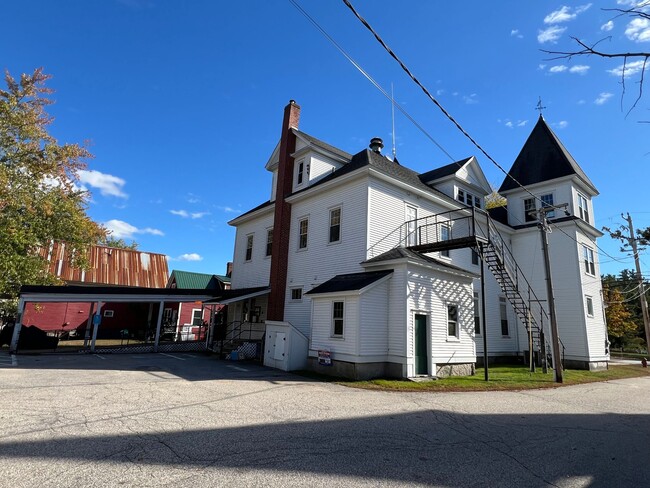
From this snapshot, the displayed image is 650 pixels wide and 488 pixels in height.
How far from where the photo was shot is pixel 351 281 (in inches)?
573

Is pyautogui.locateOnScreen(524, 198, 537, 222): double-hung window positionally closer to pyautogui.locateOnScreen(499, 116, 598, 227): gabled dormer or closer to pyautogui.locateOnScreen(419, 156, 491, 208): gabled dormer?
pyautogui.locateOnScreen(499, 116, 598, 227): gabled dormer

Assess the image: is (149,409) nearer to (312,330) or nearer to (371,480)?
(371,480)

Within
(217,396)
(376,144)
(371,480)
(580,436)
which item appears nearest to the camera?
(371,480)

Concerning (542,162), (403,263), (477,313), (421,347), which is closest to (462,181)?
(477,313)

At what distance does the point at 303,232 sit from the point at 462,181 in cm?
982

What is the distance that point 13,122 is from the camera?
21.0 m

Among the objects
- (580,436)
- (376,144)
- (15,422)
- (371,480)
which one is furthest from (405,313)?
(376,144)

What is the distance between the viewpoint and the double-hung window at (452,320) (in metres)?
15.9

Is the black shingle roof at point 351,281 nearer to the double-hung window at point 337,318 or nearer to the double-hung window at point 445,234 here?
the double-hung window at point 337,318

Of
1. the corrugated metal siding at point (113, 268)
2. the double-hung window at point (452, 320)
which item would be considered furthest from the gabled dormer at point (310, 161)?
the corrugated metal siding at point (113, 268)

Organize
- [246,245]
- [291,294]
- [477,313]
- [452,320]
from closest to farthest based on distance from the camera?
[452,320]
[291,294]
[477,313]
[246,245]

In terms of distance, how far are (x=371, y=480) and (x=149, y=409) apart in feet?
Result: 17.3

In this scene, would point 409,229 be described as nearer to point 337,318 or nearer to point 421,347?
point 421,347

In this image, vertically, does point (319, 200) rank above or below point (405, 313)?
above
